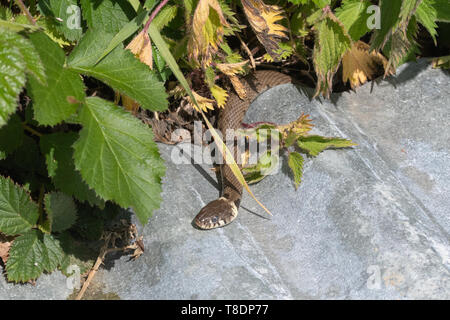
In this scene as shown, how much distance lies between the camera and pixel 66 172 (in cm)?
221

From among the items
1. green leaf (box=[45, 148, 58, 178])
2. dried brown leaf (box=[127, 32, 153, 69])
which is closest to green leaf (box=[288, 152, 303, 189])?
dried brown leaf (box=[127, 32, 153, 69])

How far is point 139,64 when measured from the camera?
2148 millimetres

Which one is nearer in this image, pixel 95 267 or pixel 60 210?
pixel 60 210

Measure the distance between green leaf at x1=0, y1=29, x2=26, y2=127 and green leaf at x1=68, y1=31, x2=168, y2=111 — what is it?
0.36 meters

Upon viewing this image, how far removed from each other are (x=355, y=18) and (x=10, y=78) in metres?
1.82

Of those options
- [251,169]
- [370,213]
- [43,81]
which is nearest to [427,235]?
[370,213]

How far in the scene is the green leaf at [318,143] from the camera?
2748 millimetres

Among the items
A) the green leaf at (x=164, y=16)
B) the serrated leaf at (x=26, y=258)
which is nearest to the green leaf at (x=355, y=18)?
the green leaf at (x=164, y=16)

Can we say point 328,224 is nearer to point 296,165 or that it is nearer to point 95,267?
point 296,165

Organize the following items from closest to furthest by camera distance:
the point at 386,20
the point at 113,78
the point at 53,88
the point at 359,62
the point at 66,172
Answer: the point at 53,88, the point at 113,78, the point at 66,172, the point at 386,20, the point at 359,62

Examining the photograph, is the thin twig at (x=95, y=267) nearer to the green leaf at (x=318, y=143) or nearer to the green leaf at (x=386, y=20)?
the green leaf at (x=318, y=143)

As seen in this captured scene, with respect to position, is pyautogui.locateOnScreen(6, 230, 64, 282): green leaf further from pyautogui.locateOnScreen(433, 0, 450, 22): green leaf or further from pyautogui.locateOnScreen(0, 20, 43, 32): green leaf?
pyautogui.locateOnScreen(433, 0, 450, 22): green leaf

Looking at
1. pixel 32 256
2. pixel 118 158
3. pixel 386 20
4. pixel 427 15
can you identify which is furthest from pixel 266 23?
pixel 32 256

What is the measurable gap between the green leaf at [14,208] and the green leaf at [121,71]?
609 millimetres
